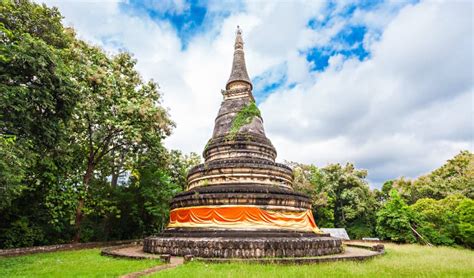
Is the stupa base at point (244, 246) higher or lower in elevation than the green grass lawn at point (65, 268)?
higher

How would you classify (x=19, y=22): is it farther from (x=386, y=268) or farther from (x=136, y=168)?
(x=386, y=268)

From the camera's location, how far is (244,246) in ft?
36.5

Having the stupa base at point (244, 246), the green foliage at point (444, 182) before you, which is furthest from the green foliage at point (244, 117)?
the green foliage at point (444, 182)

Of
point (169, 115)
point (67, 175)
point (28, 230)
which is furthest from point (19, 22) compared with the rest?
point (28, 230)

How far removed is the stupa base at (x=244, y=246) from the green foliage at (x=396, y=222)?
1317cm

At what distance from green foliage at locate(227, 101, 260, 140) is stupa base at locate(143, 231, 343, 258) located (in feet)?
25.0

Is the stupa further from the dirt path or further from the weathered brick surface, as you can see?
the dirt path

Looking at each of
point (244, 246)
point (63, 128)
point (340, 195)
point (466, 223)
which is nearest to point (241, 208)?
point (244, 246)

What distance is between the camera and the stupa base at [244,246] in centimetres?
1112

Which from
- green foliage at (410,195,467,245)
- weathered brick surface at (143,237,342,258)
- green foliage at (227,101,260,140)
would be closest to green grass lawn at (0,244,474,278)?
weathered brick surface at (143,237,342,258)

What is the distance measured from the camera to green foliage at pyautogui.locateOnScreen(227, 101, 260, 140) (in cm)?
1909

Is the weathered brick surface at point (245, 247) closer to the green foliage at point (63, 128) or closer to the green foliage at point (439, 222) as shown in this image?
the green foliage at point (63, 128)

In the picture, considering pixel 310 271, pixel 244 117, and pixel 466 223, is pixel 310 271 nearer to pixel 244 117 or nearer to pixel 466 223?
pixel 244 117

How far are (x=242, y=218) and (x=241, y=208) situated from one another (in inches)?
17.5
